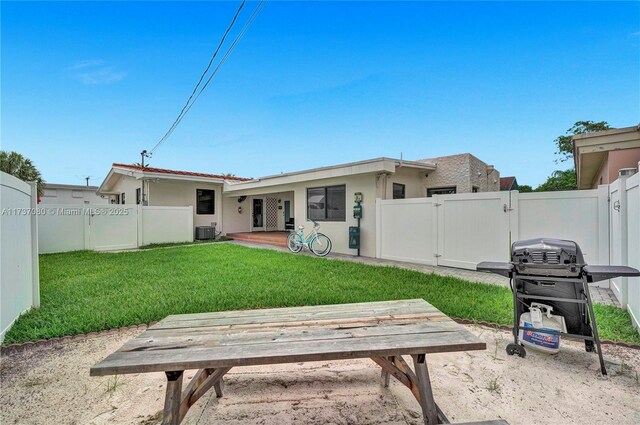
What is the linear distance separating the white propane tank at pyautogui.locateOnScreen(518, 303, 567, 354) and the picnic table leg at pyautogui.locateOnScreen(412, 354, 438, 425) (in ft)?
5.27

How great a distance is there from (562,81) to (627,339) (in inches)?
363

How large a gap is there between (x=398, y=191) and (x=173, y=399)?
27.7 ft

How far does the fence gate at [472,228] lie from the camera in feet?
18.6

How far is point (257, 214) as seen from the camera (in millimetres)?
14734

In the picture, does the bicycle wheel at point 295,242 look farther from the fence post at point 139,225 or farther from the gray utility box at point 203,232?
the fence post at point 139,225

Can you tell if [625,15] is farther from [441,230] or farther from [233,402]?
[233,402]

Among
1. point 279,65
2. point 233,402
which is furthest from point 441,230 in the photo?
point 279,65

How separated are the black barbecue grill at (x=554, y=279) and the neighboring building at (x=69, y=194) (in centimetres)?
2664

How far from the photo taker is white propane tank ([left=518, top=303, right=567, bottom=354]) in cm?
241

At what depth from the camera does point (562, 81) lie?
8.74 meters

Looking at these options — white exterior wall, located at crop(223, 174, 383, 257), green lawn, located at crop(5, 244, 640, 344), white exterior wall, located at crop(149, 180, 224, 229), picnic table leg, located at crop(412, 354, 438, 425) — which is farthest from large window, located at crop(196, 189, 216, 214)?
picnic table leg, located at crop(412, 354, 438, 425)

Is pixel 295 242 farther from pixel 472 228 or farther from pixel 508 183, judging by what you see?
pixel 508 183

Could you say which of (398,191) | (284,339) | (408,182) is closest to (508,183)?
(408,182)

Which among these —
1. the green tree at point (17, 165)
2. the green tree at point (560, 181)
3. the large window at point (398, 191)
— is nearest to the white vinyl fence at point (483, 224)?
the large window at point (398, 191)
